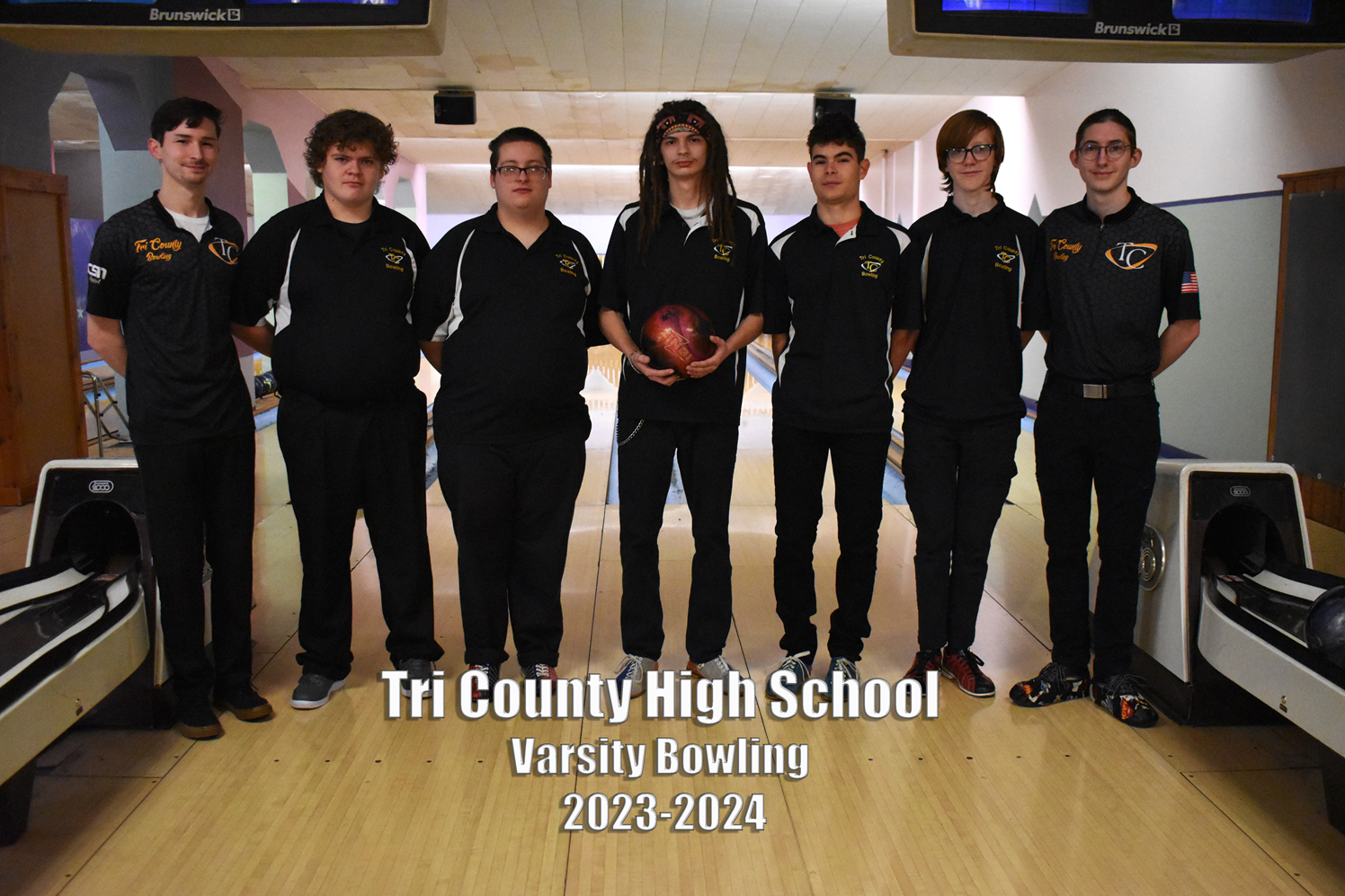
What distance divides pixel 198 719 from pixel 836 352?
5.12 feet

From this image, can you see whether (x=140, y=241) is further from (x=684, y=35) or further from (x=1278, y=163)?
(x=1278, y=163)

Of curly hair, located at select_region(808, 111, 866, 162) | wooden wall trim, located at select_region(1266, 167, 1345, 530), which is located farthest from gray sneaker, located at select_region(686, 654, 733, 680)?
wooden wall trim, located at select_region(1266, 167, 1345, 530)

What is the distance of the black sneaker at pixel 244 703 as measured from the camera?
2.13 meters

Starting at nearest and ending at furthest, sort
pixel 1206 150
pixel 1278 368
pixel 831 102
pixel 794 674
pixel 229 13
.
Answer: pixel 229 13
pixel 794 674
pixel 1278 368
pixel 1206 150
pixel 831 102

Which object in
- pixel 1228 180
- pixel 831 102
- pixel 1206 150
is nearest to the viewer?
pixel 1228 180

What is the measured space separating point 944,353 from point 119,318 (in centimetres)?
172

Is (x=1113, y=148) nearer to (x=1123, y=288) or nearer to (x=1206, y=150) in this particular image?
(x=1123, y=288)

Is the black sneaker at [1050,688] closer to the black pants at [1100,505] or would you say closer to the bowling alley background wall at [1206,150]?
the black pants at [1100,505]

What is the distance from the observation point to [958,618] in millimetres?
2289

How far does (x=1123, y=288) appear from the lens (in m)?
2.06

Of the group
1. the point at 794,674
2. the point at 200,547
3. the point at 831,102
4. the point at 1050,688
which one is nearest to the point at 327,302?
the point at 200,547

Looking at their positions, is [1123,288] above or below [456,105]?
below

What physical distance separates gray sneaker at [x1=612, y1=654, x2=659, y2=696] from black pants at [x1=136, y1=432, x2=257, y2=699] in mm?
837

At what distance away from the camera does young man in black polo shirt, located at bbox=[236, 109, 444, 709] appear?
204cm
